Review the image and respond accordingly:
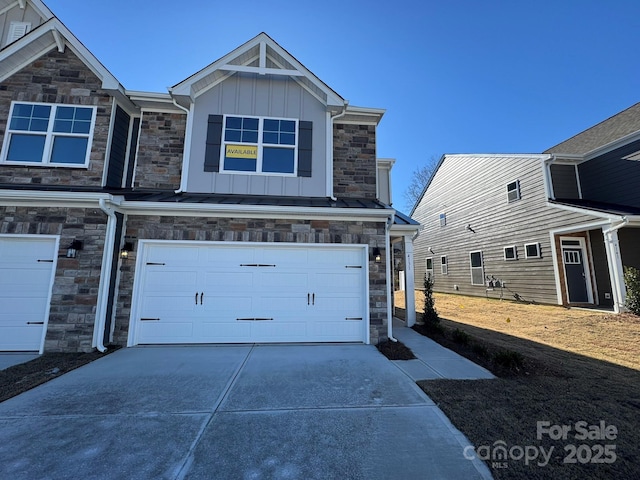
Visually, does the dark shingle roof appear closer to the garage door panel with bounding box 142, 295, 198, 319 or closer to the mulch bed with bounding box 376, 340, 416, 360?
the mulch bed with bounding box 376, 340, 416, 360

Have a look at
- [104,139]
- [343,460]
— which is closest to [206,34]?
[104,139]

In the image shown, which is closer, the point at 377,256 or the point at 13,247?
the point at 13,247

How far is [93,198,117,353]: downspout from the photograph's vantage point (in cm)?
524

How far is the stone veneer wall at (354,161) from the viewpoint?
7.44 metres

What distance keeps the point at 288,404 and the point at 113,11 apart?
35.9 ft

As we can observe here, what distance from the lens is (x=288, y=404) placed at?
10.7ft

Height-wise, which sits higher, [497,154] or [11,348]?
[497,154]

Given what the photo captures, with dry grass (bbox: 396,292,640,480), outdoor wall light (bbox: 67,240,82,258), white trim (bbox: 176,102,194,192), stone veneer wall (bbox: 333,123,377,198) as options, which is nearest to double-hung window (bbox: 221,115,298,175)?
white trim (bbox: 176,102,194,192)

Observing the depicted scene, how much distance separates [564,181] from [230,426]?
14.6 meters

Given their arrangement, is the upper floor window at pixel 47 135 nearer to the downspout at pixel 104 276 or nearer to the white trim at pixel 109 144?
the white trim at pixel 109 144

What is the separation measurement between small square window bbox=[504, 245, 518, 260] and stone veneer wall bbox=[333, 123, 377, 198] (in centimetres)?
870

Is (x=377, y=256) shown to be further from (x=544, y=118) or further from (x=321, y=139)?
(x=544, y=118)

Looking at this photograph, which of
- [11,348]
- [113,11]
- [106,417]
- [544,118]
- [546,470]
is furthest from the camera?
[544,118]

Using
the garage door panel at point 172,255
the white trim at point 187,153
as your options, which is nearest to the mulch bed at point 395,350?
the garage door panel at point 172,255
